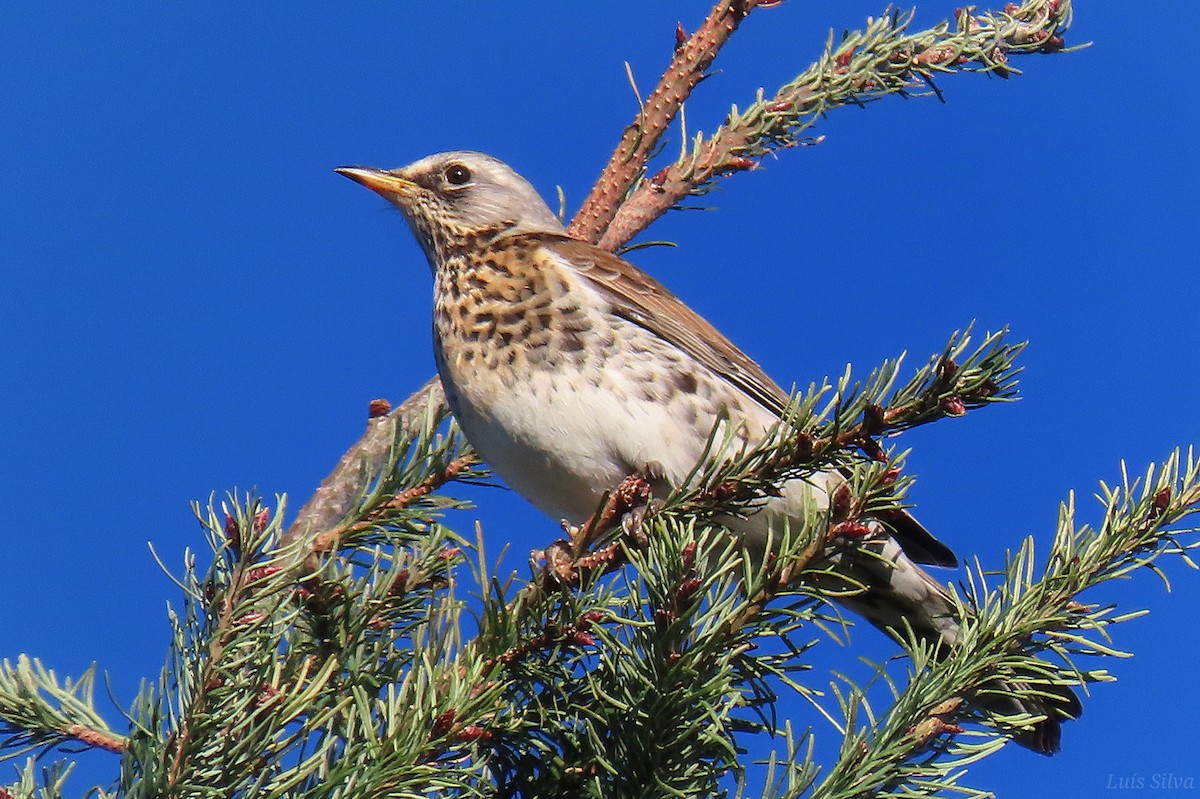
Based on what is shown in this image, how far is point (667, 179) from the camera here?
3.83m

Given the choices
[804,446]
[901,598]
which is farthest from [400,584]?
[901,598]

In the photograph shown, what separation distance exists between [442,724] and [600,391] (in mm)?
1680

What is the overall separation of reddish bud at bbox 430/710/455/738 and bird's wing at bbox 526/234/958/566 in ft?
6.59

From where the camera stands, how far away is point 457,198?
15.6 feet

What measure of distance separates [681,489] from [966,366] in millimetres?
571

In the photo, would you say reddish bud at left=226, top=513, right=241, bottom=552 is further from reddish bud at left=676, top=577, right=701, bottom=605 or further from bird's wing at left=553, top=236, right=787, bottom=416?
bird's wing at left=553, top=236, right=787, bottom=416

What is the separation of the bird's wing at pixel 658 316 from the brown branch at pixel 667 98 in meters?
0.11

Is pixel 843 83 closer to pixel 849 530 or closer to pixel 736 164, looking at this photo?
pixel 736 164

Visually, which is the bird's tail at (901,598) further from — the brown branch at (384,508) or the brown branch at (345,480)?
the brown branch at (345,480)

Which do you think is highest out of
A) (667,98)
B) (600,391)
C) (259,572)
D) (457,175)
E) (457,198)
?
(457,175)

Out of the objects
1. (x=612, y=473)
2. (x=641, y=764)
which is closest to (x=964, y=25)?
(x=612, y=473)

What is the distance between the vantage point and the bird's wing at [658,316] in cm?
381

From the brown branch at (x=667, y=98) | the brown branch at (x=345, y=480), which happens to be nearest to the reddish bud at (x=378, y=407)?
the brown branch at (x=345, y=480)

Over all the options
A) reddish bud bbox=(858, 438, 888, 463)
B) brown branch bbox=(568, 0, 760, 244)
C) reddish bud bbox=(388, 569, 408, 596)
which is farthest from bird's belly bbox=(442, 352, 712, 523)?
reddish bud bbox=(858, 438, 888, 463)
